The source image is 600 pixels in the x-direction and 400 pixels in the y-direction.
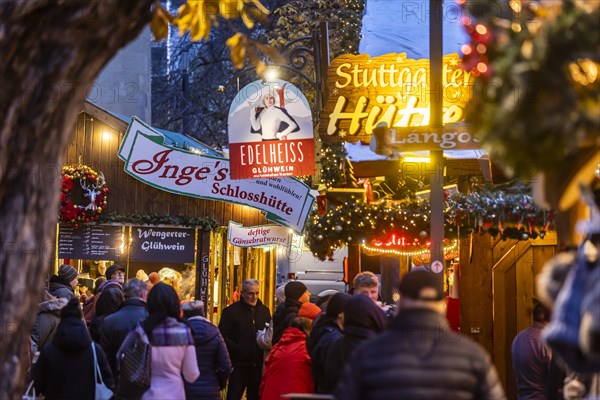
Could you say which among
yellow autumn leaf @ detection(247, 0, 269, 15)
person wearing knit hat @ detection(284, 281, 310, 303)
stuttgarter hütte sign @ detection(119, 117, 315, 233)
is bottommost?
person wearing knit hat @ detection(284, 281, 310, 303)

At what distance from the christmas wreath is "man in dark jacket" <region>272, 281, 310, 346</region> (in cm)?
811

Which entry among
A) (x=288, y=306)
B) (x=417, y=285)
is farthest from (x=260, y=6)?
(x=288, y=306)

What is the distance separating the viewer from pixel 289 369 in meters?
10.1

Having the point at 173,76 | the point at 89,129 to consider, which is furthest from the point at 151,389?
the point at 173,76

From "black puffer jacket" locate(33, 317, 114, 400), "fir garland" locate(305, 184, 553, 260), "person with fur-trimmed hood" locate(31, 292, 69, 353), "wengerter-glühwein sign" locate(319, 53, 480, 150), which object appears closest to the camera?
"black puffer jacket" locate(33, 317, 114, 400)

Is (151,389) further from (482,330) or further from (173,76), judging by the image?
(173,76)

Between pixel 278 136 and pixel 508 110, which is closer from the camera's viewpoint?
pixel 508 110

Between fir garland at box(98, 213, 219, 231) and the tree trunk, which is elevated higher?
fir garland at box(98, 213, 219, 231)

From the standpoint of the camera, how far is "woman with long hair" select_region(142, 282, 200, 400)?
909 cm

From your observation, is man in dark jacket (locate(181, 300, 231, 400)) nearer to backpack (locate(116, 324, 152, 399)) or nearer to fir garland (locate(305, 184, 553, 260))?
backpack (locate(116, 324, 152, 399))

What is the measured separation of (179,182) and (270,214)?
7.40 feet

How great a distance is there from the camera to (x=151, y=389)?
9086mm

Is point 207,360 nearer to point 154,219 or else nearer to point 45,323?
point 45,323

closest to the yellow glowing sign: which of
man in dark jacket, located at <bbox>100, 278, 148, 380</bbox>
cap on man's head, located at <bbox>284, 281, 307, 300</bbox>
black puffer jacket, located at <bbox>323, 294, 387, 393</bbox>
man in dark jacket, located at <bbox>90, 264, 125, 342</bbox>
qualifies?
cap on man's head, located at <bbox>284, 281, 307, 300</bbox>
